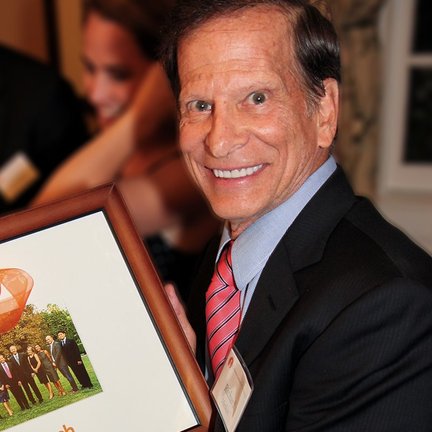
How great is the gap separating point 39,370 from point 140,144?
1.78 metres

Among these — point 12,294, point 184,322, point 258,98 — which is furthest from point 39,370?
point 258,98

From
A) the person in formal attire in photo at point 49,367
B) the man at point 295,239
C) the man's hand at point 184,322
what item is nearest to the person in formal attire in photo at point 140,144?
the man's hand at point 184,322

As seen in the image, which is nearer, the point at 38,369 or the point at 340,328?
the point at 340,328

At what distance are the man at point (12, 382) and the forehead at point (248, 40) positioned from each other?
574mm

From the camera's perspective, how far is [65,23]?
14.7 ft

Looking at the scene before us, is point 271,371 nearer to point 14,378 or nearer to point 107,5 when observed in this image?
point 14,378

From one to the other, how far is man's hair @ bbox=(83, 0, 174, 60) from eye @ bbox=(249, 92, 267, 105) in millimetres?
1584

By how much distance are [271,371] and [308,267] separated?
18 centimetres

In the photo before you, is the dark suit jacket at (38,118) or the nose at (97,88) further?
the dark suit jacket at (38,118)

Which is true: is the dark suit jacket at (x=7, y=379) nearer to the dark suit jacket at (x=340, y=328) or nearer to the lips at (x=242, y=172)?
the dark suit jacket at (x=340, y=328)

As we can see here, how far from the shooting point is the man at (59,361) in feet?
4.19

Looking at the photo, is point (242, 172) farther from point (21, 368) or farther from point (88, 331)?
point (21, 368)

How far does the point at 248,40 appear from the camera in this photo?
4.04ft

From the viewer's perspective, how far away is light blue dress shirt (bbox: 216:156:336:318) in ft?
4.41
